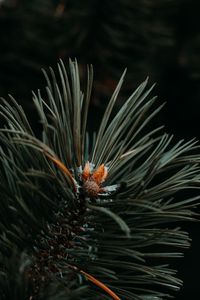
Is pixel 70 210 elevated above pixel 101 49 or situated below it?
below

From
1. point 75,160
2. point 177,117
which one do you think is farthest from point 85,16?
point 75,160

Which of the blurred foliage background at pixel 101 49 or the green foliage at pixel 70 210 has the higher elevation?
the blurred foliage background at pixel 101 49

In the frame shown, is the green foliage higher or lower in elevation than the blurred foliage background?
lower

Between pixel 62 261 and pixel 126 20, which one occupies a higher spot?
pixel 126 20

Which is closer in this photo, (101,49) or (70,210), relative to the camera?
(70,210)

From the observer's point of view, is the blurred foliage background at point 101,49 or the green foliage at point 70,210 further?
the blurred foliage background at point 101,49

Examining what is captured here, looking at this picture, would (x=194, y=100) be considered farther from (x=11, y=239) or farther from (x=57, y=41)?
(x=11, y=239)

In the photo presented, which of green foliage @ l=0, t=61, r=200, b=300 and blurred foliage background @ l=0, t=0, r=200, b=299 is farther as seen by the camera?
blurred foliage background @ l=0, t=0, r=200, b=299

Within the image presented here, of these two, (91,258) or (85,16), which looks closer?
(91,258)
